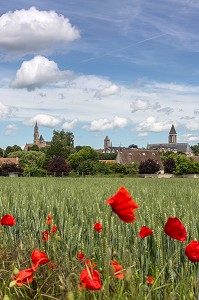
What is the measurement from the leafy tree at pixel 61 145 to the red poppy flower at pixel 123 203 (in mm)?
80905

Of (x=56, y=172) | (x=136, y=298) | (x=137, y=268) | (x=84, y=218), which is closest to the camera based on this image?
(x=136, y=298)

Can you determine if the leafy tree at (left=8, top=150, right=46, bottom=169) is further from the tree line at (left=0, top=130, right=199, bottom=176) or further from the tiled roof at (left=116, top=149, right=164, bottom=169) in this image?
the tiled roof at (left=116, top=149, right=164, bottom=169)

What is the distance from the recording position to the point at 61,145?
89.7 metres

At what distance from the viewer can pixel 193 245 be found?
1.92 metres

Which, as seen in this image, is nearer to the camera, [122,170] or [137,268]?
[137,268]

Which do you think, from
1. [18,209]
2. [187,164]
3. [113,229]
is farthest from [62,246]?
[187,164]

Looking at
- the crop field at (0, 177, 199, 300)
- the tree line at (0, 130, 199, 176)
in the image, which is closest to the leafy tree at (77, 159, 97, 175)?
the tree line at (0, 130, 199, 176)

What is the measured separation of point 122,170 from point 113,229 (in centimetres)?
6658

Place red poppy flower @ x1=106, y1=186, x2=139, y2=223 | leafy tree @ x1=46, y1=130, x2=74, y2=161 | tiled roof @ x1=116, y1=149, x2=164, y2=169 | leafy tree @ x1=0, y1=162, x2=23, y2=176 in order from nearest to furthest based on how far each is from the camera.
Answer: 1. red poppy flower @ x1=106, y1=186, x2=139, y2=223
2. leafy tree @ x1=0, y1=162, x2=23, y2=176
3. leafy tree @ x1=46, y1=130, x2=74, y2=161
4. tiled roof @ x1=116, y1=149, x2=164, y2=169

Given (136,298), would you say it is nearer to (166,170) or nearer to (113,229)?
(113,229)

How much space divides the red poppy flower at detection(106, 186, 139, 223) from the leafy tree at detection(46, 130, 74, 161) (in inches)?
3185

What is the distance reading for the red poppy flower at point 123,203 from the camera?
69.2 inches

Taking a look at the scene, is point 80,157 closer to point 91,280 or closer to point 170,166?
point 170,166

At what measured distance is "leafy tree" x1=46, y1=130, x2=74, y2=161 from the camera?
3405 inches
